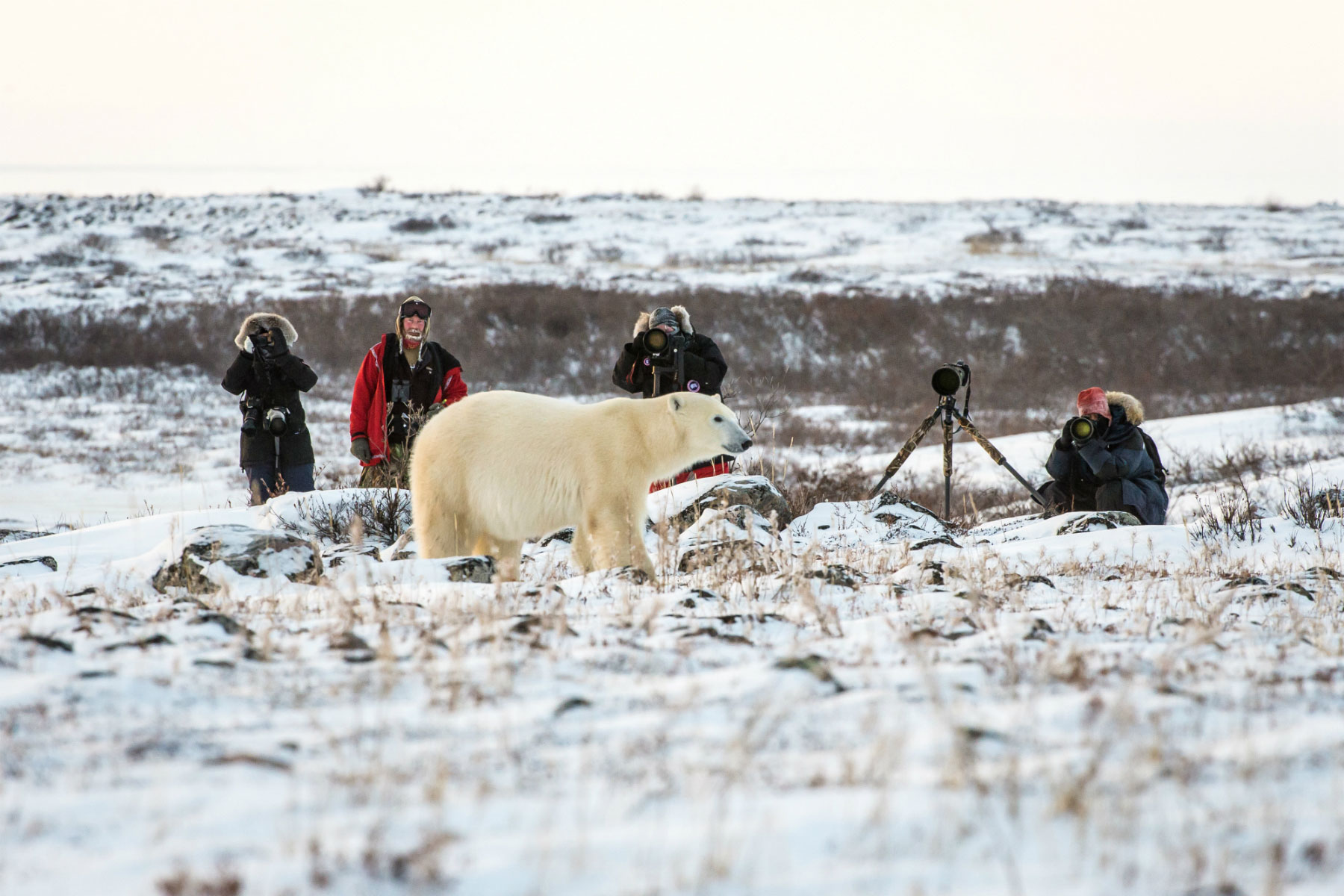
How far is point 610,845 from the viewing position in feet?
5.48

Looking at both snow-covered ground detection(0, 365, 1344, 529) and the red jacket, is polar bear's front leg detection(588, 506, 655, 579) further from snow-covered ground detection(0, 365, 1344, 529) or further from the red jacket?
snow-covered ground detection(0, 365, 1344, 529)

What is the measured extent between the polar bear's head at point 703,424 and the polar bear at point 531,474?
0.21 ft

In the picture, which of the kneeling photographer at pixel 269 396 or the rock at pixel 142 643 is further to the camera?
the kneeling photographer at pixel 269 396

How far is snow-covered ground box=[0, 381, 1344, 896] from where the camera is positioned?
162 cm

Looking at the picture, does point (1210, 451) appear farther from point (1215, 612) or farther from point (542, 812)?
point (542, 812)

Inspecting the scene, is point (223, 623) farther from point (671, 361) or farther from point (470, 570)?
point (671, 361)

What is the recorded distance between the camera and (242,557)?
14.6 ft

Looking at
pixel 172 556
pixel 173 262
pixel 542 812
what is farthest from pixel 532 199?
pixel 542 812

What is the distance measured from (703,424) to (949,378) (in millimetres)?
2840

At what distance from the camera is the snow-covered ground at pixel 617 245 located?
30219 mm

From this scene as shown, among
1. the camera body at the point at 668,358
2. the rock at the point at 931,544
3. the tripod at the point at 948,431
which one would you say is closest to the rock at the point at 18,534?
the camera body at the point at 668,358

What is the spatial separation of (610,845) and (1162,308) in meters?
28.0

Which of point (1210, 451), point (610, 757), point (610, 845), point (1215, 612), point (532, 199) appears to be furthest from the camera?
point (532, 199)

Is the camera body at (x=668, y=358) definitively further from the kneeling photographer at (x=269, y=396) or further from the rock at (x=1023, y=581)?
the rock at (x=1023, y=581)
